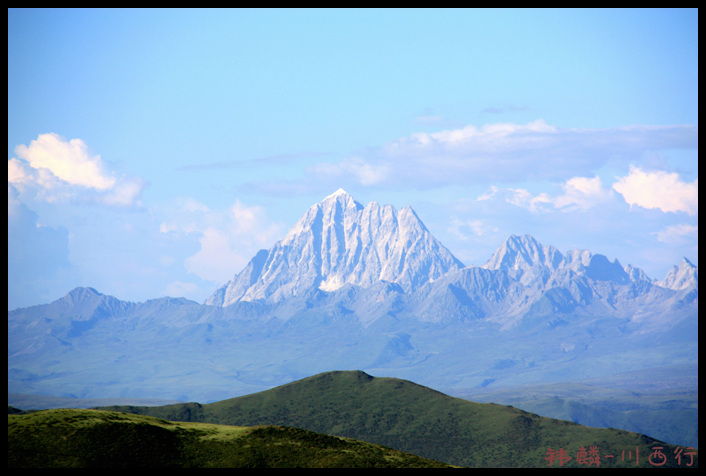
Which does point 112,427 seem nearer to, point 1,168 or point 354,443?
point 354,443

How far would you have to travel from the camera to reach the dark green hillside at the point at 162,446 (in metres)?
140

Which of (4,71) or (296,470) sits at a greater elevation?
(4,71)

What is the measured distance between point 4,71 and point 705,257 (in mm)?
83353

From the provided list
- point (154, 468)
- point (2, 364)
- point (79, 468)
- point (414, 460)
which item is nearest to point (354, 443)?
point (414, 460)

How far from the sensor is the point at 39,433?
14438 cm

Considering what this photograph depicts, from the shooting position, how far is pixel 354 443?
16800cm

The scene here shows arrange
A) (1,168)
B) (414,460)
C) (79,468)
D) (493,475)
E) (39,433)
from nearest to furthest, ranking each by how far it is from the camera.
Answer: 1. (1,168)
2. (493,475)
3. (79,468)
4. (39,433)
5. (414,460)

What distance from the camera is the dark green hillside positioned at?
140000 mm

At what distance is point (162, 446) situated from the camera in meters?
150

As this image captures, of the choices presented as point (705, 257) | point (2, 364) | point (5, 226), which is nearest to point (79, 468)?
point (2, 364)

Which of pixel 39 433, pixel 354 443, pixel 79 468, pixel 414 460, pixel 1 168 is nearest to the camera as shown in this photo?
pixel 1 168

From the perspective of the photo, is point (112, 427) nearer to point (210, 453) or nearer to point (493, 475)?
point (210, 453)
